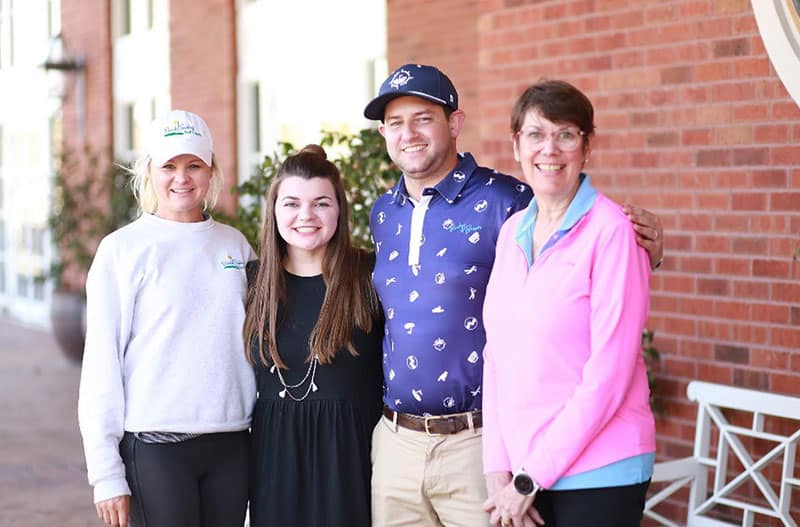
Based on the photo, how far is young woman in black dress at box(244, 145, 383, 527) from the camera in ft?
11.2

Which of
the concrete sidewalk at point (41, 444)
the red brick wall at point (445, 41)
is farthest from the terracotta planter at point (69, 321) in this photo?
the red brick wall at point (445, 41)

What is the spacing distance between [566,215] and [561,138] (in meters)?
0.19

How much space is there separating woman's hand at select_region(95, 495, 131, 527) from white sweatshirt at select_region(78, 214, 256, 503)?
0.02 meters

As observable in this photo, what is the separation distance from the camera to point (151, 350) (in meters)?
3.33

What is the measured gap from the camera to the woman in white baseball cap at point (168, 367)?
330 centimetres

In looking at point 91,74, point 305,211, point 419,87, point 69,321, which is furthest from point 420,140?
point 91,74

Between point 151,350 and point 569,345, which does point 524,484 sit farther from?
point 151,350

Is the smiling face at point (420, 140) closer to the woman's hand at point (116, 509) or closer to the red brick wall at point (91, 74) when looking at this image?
the woman's hand at point (116, 509)

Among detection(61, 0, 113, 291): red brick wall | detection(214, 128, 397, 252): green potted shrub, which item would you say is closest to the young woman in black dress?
detection(214, 128, 397, 252): green potted shrub

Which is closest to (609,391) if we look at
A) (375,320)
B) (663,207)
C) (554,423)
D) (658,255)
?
(554,423)

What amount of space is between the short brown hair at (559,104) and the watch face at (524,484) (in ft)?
2.76

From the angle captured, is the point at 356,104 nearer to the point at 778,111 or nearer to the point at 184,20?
the point at 184,20

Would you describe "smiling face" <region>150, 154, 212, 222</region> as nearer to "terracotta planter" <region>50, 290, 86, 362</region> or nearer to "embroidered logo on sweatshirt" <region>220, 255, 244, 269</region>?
"embroidered logo on sweatshirt" <region>220, 255, 244, 269</region>

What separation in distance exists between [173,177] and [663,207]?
236 centimetres
